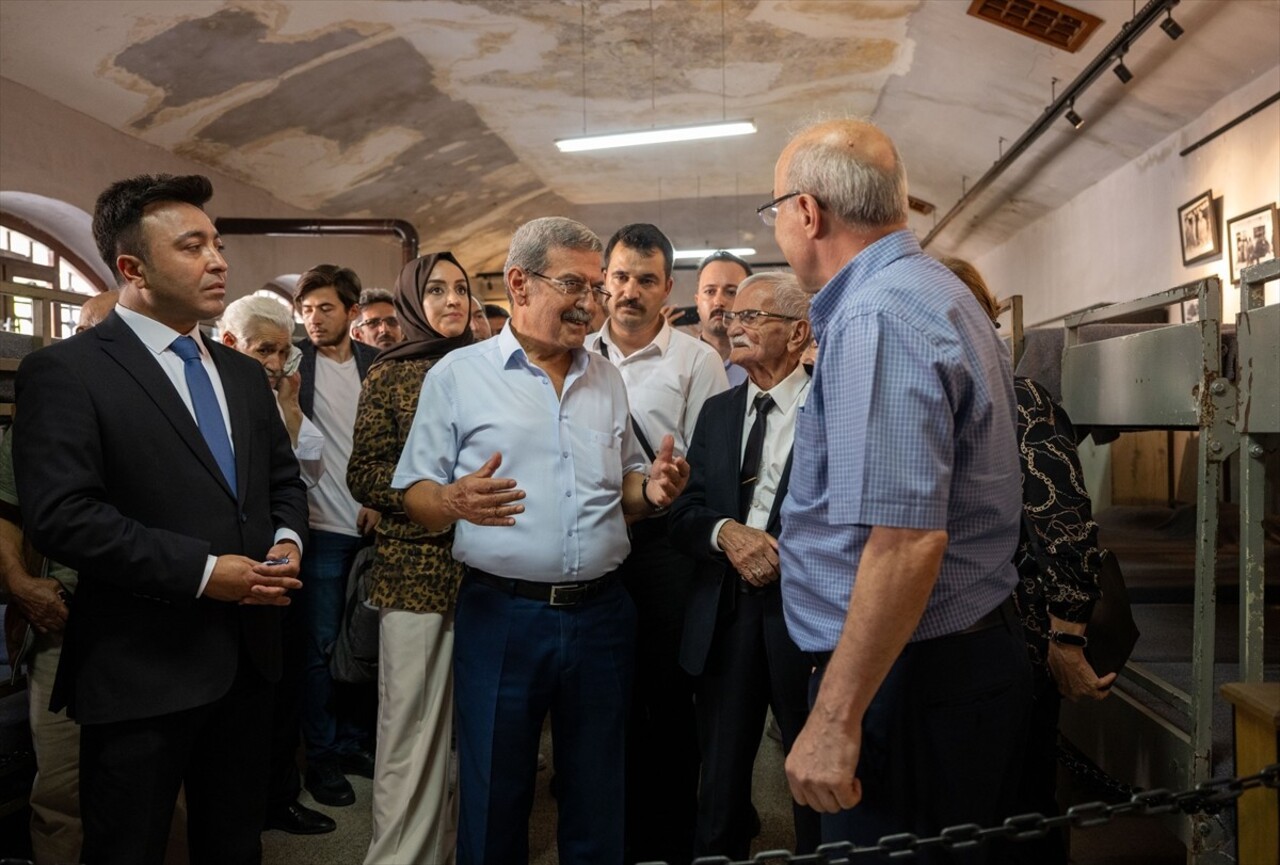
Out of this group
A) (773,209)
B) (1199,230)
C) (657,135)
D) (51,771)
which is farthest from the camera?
(657,135)

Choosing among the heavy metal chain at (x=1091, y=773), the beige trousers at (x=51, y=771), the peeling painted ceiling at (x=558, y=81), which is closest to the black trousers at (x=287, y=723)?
the beige trousers at (x=51, y=771)

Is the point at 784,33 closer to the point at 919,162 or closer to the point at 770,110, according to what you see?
the point at 770,110

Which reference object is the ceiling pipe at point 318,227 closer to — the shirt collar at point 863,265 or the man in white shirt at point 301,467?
the man in white shirt at point 301,467

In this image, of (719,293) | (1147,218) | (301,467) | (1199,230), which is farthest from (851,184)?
(1147,218)

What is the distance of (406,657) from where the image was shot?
8.87 feet

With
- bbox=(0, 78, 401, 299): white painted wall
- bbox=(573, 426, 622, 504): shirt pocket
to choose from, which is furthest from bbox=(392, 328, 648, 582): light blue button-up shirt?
bbox=(0, 78, 401, 299): white painted wall

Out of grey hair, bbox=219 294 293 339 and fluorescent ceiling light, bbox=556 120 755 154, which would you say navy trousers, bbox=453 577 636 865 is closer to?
grey hair, bbox=219 294 293 339

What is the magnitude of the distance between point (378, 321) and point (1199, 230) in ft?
22.1

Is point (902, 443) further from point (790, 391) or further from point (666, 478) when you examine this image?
point (790, 391)

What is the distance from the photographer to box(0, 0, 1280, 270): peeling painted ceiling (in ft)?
23.7

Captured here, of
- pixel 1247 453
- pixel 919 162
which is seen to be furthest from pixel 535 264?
pixel 919 162

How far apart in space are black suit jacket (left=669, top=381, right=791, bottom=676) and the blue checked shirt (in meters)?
0.76

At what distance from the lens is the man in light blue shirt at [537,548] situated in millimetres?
2311

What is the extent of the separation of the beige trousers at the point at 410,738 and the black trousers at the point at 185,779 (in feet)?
1.49
